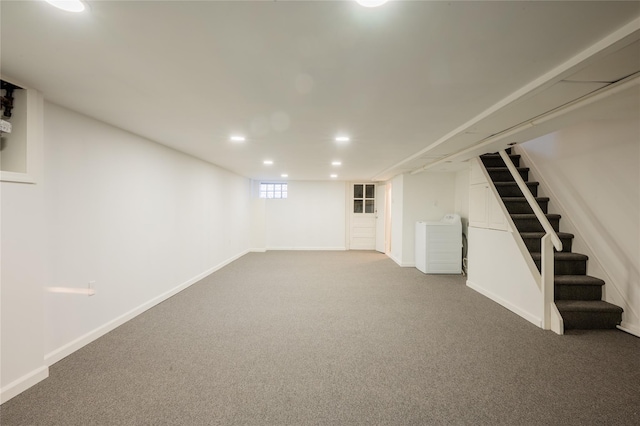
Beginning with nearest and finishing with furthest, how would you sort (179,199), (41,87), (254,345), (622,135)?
(41,87) → (254,345) → (622,135) → (179,199)

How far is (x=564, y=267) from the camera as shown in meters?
3.30

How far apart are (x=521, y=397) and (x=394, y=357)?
896mm

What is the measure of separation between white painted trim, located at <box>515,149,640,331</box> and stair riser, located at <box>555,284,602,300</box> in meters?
0.16

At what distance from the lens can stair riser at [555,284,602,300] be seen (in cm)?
307

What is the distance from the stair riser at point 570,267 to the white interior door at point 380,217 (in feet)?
15.0

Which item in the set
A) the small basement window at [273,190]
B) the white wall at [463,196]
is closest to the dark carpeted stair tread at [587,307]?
the white wall at [463,196]

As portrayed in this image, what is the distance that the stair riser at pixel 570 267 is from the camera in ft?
10.8

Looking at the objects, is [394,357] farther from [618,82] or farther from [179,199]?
[179,199]

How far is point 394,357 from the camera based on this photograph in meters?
2.31

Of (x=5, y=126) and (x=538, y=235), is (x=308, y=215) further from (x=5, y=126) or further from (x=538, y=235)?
(x=5, y=126)

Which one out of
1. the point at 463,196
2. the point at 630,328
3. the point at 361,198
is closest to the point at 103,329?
the point at 630,328

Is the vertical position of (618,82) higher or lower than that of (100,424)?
higher

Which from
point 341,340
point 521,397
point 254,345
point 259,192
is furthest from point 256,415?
point 259,192

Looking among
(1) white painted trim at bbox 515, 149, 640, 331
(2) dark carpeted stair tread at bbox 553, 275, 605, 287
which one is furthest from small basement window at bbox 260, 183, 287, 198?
(2) dark carpeted stair tread at bbox 553, 275, 605, 287
